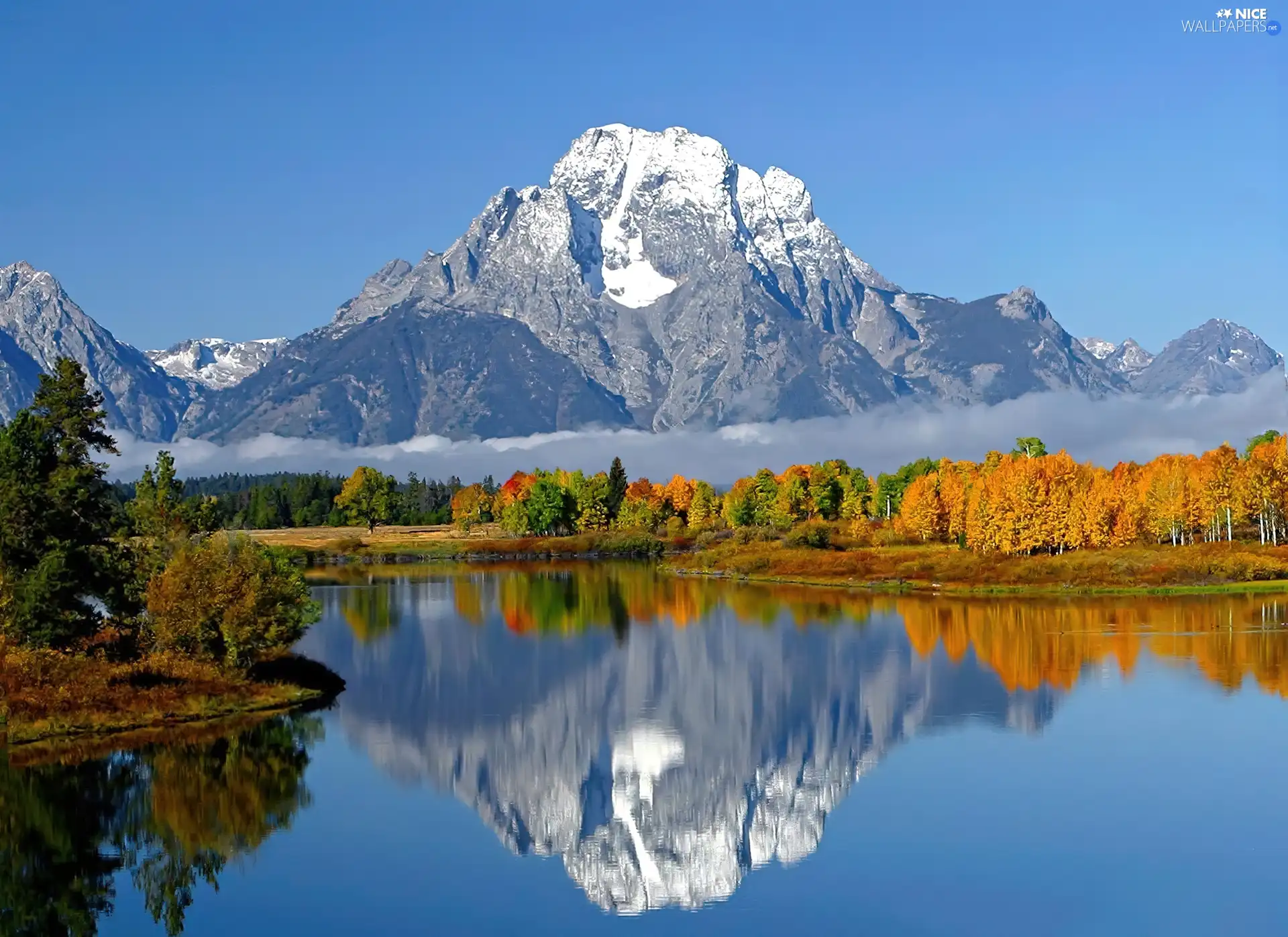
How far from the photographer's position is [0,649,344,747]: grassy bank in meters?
58.0

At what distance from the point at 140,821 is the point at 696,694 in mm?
33808

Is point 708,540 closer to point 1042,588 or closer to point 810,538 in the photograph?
point 810,538

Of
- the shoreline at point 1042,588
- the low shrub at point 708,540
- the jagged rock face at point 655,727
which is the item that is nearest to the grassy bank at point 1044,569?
the shoreline at point 1042,588

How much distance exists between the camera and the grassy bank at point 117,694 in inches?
2282

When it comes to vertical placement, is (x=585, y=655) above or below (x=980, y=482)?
below

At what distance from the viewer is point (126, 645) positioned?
216 feet

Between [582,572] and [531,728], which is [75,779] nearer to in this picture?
[531,728]

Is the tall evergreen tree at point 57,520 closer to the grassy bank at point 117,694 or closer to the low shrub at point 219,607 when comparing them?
the grassy bank at point 117,694

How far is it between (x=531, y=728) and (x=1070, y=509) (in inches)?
3298

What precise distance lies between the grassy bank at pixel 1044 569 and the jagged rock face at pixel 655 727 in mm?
28409

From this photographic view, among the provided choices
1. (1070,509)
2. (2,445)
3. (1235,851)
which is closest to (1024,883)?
(1235,851)

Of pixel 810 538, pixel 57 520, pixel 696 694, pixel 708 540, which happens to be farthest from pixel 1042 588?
pixel 57 520

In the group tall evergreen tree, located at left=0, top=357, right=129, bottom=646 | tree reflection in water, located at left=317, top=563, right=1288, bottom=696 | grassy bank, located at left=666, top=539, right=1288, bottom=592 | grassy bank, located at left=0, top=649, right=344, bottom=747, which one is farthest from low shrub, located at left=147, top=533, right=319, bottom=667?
grassy bank, located at left=666, top=539, right=1288, bottom=592

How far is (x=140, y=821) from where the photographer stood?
47.9 metres
